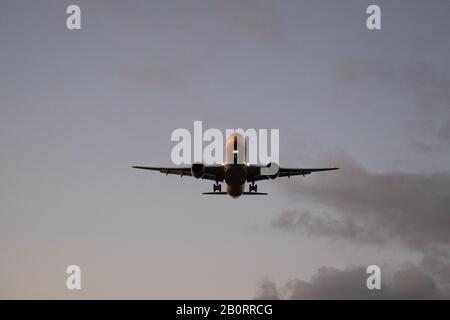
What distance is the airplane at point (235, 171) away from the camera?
62844 mm

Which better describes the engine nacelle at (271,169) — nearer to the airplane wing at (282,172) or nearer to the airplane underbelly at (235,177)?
the airplane wing at (282,172)

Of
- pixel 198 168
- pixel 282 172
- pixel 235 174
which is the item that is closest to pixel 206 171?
pixel 198 168

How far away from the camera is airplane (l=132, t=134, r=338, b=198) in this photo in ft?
206

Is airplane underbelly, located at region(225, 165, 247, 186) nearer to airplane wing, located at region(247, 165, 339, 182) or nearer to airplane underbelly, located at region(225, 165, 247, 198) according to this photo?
airplane underbelly, located at region(225, 165, 247, 198)

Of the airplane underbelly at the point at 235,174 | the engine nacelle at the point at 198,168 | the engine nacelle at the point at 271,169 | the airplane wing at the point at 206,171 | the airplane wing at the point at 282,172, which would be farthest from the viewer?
the airplane wing at the point at 282,172

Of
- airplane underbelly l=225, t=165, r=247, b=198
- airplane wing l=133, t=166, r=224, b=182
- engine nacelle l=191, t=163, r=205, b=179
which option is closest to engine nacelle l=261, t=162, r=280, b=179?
airplane underbelly l=225, t=165, r=247, b=198

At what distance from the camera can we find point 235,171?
6278 centimetres

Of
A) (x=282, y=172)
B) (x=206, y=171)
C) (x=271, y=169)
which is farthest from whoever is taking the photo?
(x=282, y=172)

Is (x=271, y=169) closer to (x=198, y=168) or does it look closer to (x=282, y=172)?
(x=282, y=172)

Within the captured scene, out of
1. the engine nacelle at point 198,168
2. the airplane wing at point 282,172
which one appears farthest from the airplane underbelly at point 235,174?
the airplane wing at point 282,172
